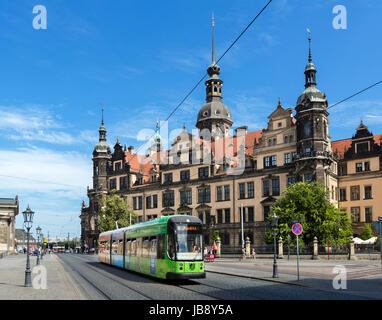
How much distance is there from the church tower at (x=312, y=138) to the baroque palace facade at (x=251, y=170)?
0.42 feet

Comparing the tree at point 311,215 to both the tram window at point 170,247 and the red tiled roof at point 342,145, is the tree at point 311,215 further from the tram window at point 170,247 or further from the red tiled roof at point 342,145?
the tram window at point 170,247

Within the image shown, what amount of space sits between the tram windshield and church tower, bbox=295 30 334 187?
40048mm

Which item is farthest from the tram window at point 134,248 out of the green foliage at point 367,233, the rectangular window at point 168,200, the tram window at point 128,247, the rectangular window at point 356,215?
the rectangular window at point 168,200

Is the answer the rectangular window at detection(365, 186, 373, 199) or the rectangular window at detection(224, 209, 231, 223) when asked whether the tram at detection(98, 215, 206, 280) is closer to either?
the rectangular window at detection(365, 186, 373, 199)

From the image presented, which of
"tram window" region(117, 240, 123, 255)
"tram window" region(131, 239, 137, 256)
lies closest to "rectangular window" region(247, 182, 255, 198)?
"tram window" region(117, 240, 123, 255)

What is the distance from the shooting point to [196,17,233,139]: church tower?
282ft

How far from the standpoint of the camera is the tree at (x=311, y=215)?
5062cm

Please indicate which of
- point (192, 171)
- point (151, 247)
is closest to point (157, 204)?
point (192, 171)

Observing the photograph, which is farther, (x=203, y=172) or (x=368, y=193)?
(x=203, y=172)

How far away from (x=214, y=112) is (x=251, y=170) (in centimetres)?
2198

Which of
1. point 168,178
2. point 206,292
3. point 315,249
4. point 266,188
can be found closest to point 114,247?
point 206,292

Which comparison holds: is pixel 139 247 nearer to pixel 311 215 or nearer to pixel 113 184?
pixel 311 215

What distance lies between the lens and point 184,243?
21.6m
